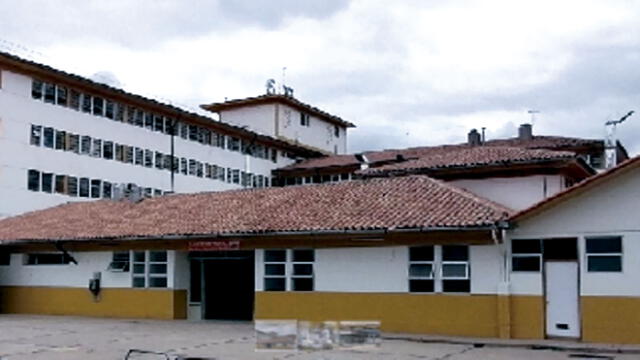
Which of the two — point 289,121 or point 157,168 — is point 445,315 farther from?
point 289,121

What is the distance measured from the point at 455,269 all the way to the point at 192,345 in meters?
6.79

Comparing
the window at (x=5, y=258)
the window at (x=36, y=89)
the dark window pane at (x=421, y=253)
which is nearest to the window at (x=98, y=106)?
the window at (x=36, y=89)

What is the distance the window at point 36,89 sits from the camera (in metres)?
36.5

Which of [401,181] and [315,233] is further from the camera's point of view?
[401,181]

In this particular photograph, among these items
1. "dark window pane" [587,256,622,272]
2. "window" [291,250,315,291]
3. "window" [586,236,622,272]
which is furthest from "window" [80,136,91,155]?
"dark window pane" [587,256,622,272]

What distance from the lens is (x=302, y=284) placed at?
2217 cm

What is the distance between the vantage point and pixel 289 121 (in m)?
58.6

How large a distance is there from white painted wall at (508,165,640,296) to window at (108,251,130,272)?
1336 cm

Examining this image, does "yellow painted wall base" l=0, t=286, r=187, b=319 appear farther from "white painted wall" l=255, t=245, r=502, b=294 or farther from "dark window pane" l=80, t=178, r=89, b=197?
"dark window pane" l=80, t=178, r=89, b=197

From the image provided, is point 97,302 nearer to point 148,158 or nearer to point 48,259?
point 48,259

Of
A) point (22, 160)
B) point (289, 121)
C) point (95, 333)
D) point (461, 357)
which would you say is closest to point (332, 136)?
point (289, 121)

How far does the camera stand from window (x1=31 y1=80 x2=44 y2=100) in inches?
1438

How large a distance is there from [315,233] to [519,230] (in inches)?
213

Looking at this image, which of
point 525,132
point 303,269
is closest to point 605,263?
point 303,269
